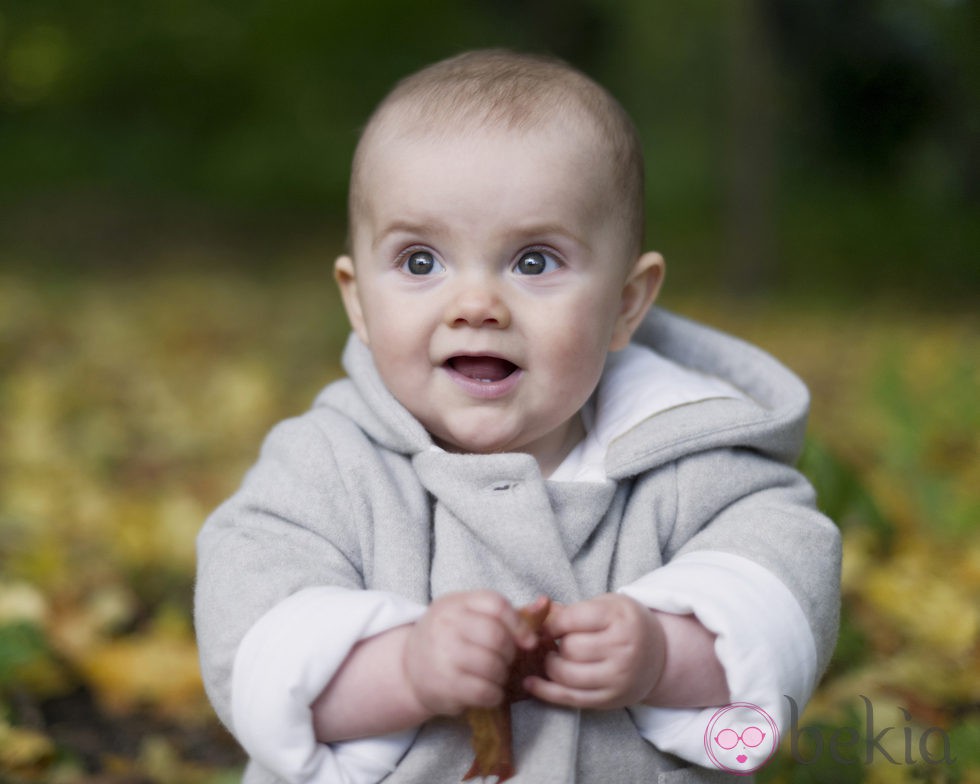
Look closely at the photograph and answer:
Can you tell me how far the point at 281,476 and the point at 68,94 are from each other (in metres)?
12.3

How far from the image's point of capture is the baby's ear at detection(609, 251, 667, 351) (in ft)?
6.35

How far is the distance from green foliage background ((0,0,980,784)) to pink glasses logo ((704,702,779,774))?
1.75 ft

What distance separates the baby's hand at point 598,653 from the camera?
147 cm

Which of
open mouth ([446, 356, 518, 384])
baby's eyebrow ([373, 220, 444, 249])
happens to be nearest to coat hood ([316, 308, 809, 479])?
open mouth ([446, 356, 518, 384])

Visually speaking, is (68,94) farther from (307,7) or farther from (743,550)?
(743,550)

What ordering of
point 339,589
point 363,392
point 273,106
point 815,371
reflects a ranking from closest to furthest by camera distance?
point 339,589
point 363,392
point 815,371
point 273,106

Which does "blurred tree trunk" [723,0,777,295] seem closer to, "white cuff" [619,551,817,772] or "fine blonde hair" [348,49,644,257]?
"fine blonde hair" [348,49,644,257]

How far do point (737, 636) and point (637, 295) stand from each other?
659 millimetres

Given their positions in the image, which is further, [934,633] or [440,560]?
[934,633]

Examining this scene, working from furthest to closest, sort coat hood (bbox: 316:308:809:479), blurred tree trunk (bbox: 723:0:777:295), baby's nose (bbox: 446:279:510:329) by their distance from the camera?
blurred tree trunk (bbox: 723:0:777:295)
coat hood (bbox: 316:308:809:479)
baby's nose (bbox: 446:279:510:329)

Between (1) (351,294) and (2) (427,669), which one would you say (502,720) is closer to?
(2) (427,669)

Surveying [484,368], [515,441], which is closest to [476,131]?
[484,368]

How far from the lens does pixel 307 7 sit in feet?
40.1

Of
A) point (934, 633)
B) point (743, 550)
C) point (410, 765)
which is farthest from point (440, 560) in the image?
point (934, 633)
